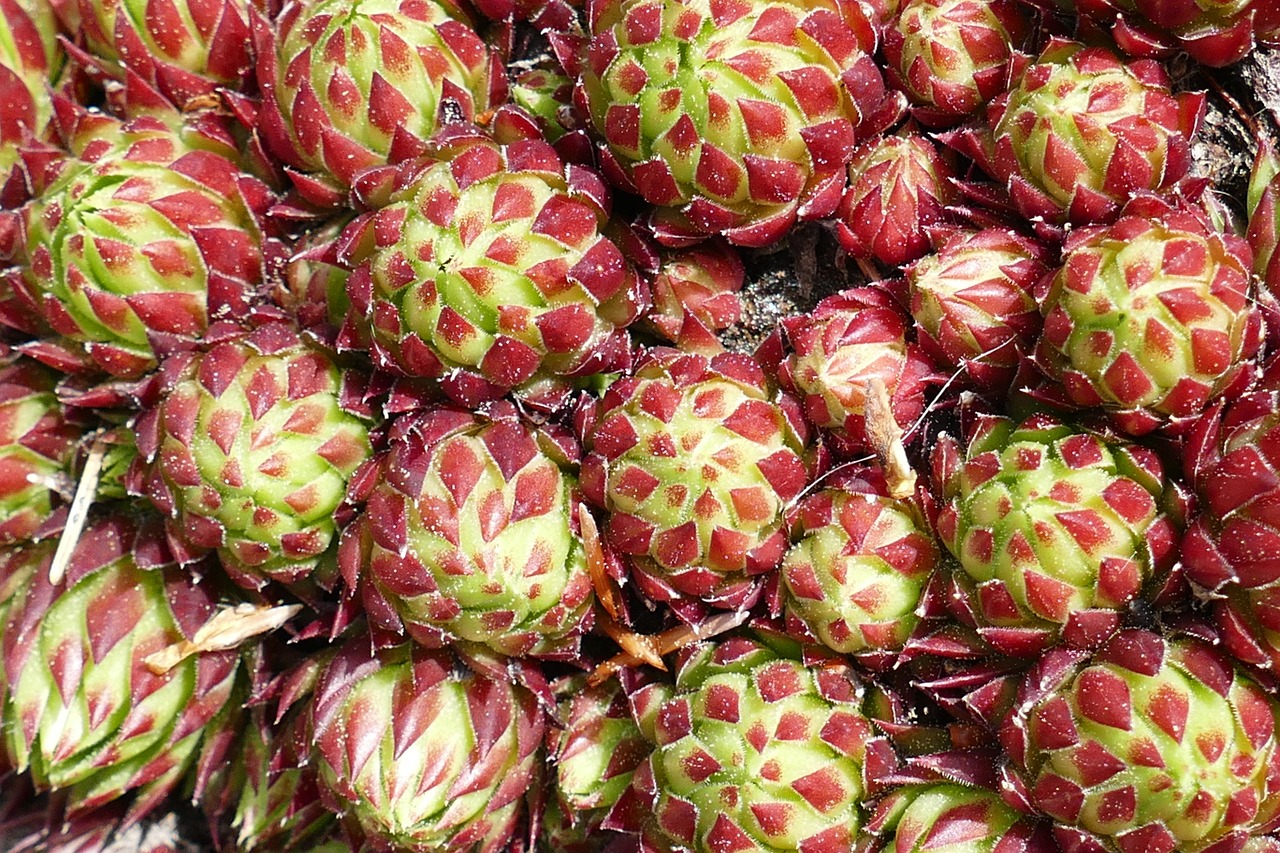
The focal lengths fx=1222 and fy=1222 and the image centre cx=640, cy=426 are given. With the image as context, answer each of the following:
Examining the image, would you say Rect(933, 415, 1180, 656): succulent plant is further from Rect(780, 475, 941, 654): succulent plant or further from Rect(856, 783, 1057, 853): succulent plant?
Rect(856, 783, 1057, 853): succulent plant

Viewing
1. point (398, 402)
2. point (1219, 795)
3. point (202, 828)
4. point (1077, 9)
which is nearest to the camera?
point (1219, 795)

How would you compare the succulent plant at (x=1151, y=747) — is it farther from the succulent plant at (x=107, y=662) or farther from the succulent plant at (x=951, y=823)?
the succulent plant at (x=107, y=662)

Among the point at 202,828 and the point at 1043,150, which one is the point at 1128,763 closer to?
the point at 1043,150

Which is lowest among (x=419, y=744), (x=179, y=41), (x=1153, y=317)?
(x=419, y=744)

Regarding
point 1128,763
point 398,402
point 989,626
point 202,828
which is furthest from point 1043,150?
point 202,828

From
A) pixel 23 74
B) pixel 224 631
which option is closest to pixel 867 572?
pixel 224 631

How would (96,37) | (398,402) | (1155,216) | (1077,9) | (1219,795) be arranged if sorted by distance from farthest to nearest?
(96,37) → (398,402) → (1077,9) → (1155,216) → (1219,795)

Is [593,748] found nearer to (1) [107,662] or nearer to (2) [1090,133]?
(1) [107,662]
